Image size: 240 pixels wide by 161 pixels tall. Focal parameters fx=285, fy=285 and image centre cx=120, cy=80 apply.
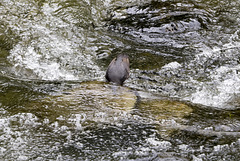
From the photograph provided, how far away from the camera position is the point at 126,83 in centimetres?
580

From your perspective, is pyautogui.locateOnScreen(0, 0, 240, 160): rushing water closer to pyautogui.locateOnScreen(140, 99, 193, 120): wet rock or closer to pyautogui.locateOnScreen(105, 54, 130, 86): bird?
pyautogui.locateOnScreen(140, 99, 193, 120): wet rock

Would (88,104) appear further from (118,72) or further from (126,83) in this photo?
(126,83)

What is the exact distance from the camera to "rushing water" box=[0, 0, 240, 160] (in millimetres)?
3461

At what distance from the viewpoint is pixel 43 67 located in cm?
632

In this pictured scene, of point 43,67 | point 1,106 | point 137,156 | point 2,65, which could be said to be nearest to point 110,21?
point 43,67

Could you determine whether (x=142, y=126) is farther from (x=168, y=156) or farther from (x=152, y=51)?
(x=152, y=51)

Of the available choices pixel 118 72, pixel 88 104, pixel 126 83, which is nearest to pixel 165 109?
pixel 88 104

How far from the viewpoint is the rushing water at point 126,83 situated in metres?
3.46

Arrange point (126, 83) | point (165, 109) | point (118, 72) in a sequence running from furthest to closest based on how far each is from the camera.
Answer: point (126, 83), point (118, 72), point (165, 109)

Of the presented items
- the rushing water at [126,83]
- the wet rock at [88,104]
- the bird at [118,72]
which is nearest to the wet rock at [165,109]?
the rushing water at [126,83]

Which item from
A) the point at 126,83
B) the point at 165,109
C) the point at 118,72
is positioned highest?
the point at 118,72

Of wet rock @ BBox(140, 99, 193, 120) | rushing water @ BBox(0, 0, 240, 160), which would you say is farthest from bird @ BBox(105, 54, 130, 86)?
wet rock @ BBox(140, 99, 193, 120)

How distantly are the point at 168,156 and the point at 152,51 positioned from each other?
4019mm

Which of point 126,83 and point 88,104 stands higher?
point 126,83
